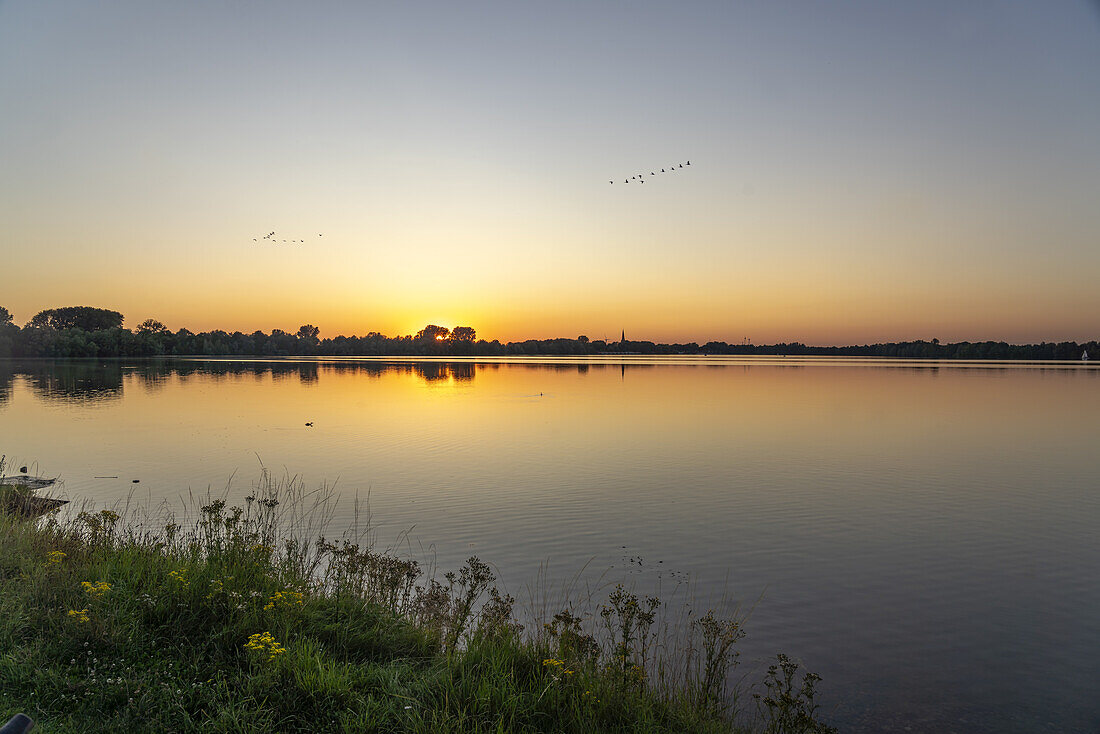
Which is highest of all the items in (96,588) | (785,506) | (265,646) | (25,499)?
(96,588)

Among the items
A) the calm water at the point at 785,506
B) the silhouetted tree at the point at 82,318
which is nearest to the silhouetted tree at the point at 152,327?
the silhouetted tree at the point at 82,318

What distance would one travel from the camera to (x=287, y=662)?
20.0 ft

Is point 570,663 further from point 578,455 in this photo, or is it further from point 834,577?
point 578,455

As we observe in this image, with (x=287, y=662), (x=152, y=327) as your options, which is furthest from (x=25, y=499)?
(x=152, y=327)

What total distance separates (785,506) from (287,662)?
50.8ft

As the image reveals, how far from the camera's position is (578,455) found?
87.1ft

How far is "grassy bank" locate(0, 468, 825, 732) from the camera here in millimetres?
5535

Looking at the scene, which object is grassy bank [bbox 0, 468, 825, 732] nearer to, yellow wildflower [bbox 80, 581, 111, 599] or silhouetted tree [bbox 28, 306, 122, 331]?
yellow wildflower [bbox 80, 581, 111, 599]

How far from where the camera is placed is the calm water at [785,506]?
9.49 metres

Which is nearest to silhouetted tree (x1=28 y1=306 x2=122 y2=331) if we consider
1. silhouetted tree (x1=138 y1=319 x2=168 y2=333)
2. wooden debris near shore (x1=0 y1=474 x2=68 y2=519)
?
silhouetted tree (x1=138 y1=319 x2=168 y2=333)

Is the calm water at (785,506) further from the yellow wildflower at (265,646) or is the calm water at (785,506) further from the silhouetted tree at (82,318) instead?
the silhouetted tree at (82,318)

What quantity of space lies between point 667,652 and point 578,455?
57.3ft

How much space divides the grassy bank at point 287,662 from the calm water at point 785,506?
2692 mm

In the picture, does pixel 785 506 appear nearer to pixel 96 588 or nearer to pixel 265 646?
pixel 265 646
